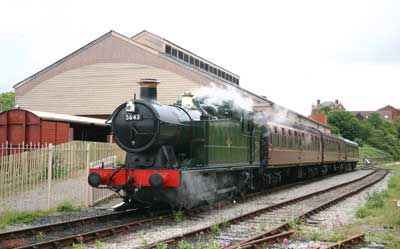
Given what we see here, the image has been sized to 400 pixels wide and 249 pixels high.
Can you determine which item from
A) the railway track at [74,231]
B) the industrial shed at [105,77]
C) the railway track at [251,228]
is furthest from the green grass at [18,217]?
the industrial shed at [105,77]

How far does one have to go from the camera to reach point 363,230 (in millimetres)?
10312

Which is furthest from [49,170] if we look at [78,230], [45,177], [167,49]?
[167,49]

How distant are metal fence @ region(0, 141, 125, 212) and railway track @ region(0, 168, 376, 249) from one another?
254 cm

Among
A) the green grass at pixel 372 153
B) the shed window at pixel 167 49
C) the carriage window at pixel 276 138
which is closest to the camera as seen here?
the carriage window at pixel 276 138

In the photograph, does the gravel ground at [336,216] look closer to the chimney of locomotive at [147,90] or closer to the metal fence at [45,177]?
the chimney of locomotive at [147,90]

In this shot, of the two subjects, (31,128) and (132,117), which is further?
(31,128)

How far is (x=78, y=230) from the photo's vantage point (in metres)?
10.2

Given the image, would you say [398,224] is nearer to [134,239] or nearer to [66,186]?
[134,239]

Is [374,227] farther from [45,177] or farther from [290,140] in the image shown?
[290,140]

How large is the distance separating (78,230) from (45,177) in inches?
145

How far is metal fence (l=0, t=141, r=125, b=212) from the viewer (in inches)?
488

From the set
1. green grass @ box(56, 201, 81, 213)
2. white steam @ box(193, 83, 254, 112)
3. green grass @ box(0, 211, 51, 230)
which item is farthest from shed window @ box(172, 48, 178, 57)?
green grass @ box(0, 211, 51, 230)

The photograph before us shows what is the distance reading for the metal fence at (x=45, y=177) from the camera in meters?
12.4

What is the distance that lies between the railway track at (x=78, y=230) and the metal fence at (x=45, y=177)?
2.54 metres
